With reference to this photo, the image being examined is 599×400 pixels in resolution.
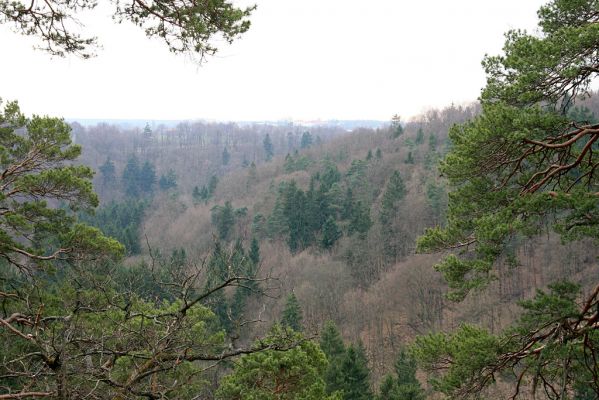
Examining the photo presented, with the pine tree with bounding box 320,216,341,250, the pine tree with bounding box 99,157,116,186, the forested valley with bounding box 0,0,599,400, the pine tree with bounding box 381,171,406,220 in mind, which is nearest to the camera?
the forested valley with bounding box 0,0,599,400

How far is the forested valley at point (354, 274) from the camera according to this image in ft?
14.2

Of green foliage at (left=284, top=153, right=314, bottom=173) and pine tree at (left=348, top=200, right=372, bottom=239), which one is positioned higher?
green foliage at (left=284, top=153, right=314, bottom=173)

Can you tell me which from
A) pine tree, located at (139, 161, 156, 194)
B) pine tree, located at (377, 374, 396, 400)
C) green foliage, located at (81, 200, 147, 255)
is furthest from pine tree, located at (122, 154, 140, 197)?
pine tree, located at (377, 374, 396, 400)

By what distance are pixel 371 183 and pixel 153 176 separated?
39.9 m

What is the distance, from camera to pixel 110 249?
8617 millimetres

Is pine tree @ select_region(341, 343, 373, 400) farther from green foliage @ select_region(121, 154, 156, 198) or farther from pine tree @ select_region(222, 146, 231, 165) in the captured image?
pine tree @ select_region(222, 146, 231, 165)

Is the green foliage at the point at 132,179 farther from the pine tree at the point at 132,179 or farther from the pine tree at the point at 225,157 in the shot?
the pine tree at the point at 225,157

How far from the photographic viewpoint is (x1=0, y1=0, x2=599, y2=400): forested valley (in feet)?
14.2

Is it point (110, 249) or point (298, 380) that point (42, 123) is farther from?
point (298, 380)

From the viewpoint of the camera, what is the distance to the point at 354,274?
114 ft

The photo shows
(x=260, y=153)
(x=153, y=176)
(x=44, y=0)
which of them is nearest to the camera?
(x=44, y=0)

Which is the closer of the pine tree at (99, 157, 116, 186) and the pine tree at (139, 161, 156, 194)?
the pine tree at (139, 161, 156, 194)

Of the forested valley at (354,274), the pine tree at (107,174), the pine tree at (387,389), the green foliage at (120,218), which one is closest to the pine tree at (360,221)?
the forested valley at (354,274)

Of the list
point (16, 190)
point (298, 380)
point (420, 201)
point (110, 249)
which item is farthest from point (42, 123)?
point (420, 201)
